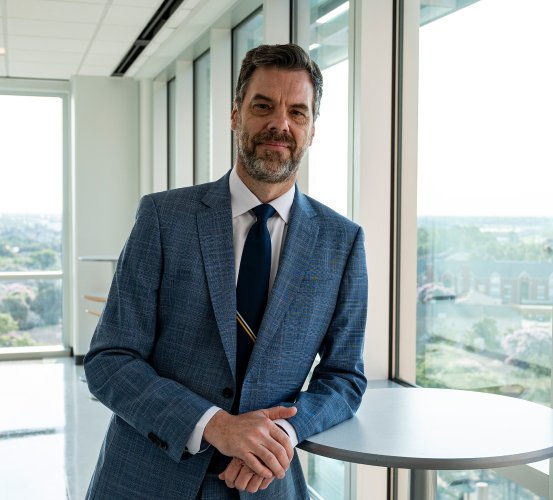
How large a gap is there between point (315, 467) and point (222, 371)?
2.72 m

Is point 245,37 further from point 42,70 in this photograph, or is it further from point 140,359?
point 140,359

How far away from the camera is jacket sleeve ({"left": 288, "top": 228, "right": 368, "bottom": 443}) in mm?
1698

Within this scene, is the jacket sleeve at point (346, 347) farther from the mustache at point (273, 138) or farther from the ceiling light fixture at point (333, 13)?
the ceiling light fixture at point (333, 13)

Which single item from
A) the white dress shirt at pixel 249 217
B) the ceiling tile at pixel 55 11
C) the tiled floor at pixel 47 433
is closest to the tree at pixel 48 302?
the tiled floor at pixel 47 433

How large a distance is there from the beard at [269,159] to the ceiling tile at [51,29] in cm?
449

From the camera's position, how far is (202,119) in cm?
669

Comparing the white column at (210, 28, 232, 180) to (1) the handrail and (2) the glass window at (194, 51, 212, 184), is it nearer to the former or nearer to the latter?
(2) the glass window at (194, 51, 212, 184)

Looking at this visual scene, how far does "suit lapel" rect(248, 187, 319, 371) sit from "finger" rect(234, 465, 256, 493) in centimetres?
22

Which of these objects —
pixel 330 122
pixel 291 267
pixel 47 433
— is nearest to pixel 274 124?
pixel 291 267

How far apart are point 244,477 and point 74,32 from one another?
5.24 metres

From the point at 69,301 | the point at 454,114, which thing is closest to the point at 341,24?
the point at 454,114

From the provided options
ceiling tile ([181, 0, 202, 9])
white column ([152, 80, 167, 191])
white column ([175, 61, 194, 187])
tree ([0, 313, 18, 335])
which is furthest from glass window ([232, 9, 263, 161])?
tree ([0, 313, 18, 335])

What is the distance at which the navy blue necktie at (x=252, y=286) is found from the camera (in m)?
1.62

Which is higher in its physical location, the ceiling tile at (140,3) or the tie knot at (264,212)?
the ceiling tile at (140,3)
